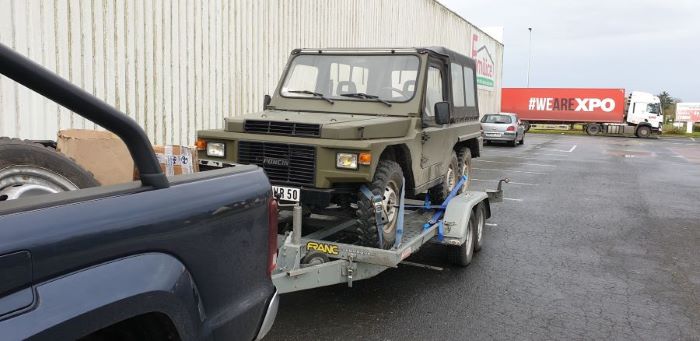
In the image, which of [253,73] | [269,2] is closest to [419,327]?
[253,73]

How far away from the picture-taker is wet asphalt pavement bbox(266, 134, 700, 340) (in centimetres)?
446

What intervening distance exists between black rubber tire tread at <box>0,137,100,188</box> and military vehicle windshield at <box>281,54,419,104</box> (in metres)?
3.71

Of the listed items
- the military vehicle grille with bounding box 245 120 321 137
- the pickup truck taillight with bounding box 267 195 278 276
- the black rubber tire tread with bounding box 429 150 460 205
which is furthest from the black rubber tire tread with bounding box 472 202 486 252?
the pickup truck taillight with bounding box 267 195 278 276

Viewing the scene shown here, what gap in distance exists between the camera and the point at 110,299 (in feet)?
5.33

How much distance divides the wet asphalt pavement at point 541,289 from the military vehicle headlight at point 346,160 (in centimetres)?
126

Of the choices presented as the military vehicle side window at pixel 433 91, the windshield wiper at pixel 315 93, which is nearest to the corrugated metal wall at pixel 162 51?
the windshield wiper at pixel 315 93

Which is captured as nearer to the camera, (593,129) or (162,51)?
(162,51)

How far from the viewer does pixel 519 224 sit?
8.68 metres

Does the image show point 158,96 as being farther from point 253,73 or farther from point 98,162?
point 98,162

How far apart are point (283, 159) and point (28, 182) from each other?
2.73m

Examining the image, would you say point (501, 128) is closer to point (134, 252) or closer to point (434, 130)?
point (434, 130)

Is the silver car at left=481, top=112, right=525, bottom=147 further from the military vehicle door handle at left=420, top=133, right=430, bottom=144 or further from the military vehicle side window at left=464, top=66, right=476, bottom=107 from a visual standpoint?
the military vehicle door handle at left=420, top=133, right=430, bottom=144

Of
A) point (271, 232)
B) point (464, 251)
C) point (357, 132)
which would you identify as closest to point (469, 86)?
point (464, 251)

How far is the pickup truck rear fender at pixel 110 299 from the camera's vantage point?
57.2 inches
